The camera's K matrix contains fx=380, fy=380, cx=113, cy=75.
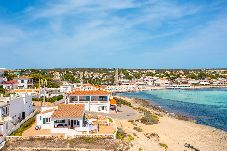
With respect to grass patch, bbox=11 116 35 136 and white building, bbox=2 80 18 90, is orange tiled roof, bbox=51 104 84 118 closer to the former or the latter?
grass patch, bbox=11 116 35 136

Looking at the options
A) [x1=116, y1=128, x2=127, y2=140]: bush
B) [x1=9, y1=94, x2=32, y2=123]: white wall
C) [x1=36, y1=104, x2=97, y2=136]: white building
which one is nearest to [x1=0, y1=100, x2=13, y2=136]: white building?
[x1=9, y1=94, x2=32, y2=123]: white wall

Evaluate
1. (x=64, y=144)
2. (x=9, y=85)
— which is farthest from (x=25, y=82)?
(x=64, y=144)

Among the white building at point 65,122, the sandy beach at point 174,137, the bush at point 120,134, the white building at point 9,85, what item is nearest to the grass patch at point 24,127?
the white building at point 65,122

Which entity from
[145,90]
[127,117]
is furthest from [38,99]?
[145,90]

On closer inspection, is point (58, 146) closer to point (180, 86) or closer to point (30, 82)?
point (30, 82)

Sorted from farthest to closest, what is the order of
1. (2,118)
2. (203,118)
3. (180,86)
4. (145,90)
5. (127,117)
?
(180,86), (145,90), (203,118), (127,117), (2,118)
